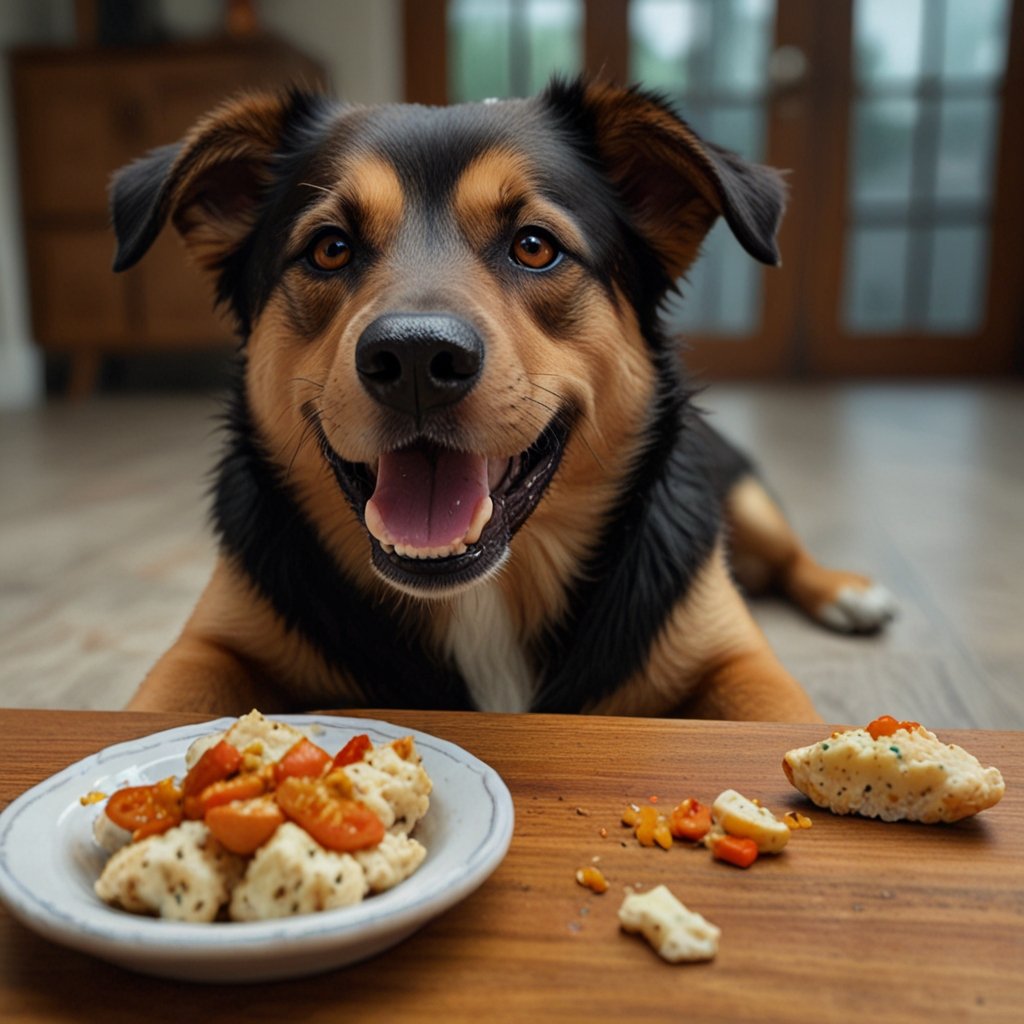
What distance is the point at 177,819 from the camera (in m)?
A: 0.76

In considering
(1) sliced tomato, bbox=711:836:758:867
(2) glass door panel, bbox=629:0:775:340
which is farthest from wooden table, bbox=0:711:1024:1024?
(2) glass door panel, bbox=629:0:775:340

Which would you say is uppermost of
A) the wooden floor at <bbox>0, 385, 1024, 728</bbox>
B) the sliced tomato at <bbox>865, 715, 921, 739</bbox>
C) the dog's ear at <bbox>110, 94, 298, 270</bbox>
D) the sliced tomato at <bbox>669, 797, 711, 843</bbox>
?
the dog's ear at <bbox>110, 94, 298, 270</bbox>

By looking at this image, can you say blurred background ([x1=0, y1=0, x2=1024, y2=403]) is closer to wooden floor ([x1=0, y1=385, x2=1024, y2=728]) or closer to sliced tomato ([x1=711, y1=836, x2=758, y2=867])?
wooden floor ([x1=0, y1=385, x2=1024, y2=728])

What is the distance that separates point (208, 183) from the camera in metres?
1.66

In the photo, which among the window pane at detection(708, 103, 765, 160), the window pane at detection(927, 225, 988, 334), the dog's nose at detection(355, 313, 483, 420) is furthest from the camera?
the window pane at detection(927, 225, 988, 334)

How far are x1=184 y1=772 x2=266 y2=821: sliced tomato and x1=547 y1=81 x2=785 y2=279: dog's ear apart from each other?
101 cm

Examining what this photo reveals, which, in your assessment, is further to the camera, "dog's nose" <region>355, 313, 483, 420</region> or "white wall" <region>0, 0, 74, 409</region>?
"white wall" <region>0, 0, 74, 409</region>

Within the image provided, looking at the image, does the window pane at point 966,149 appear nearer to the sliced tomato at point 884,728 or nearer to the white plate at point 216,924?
the sliced tomato at point 884,728

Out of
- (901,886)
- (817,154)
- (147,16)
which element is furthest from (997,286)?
(901,886)

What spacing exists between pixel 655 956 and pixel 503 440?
0.70 meters

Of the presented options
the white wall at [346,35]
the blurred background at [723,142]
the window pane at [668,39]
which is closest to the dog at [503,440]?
the blurred background at [723,142]

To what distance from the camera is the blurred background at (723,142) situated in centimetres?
605

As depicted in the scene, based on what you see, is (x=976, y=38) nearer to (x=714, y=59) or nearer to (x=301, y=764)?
(x=714, y=59)

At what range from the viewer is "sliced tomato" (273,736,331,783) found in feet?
2.54
